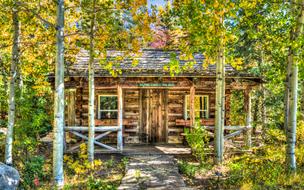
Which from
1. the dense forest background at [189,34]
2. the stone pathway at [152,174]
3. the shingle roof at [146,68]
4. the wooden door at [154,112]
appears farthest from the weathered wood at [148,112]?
the dense forest background at [189,34]

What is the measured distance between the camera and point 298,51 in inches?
277

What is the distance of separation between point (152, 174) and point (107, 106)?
5.79 metres

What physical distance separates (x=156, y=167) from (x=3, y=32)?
712cm

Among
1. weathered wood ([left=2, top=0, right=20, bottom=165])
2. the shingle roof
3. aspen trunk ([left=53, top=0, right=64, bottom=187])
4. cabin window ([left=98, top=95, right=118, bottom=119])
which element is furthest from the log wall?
aspen trunk ([left=53, top=0, right=64, bottom=187])

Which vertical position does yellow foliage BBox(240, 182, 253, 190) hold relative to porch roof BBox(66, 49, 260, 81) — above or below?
below

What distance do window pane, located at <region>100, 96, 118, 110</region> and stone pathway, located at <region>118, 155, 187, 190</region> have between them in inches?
143

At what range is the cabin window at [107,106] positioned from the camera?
41.4 ft

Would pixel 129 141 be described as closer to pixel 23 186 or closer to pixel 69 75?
pixel 69 75

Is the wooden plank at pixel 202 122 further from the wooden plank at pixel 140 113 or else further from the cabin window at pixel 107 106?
the cabin window at pixel 107 106

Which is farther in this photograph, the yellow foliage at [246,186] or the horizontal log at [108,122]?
the horizontal log at [108,122]

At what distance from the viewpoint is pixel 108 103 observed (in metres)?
12.7

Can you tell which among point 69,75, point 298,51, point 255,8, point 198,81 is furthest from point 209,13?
point 69,75

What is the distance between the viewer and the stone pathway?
6.62 meters

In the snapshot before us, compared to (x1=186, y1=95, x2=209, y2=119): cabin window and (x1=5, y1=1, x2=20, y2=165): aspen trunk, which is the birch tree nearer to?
(x1=186, y1=95, x2=209, y2=119): cabin window
